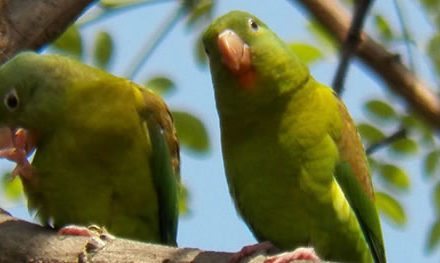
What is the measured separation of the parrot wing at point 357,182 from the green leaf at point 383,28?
2.07ft

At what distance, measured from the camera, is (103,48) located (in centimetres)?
421

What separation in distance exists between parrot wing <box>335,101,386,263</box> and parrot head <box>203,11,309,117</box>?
28 cm

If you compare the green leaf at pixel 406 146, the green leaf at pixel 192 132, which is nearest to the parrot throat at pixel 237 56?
the green leaf at pixel 192 132

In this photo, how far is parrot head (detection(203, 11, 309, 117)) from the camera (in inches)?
142

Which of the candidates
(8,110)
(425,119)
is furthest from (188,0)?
(425,119)

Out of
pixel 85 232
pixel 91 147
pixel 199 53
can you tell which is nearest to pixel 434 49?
pixel 199 53

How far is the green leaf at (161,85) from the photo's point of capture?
13.6ft

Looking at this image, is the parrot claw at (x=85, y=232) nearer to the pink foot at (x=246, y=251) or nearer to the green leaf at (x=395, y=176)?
the pink foot at (x=246, y=251)

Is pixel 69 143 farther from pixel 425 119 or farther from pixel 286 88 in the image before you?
pixel 425 119

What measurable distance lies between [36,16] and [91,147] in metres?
0.56

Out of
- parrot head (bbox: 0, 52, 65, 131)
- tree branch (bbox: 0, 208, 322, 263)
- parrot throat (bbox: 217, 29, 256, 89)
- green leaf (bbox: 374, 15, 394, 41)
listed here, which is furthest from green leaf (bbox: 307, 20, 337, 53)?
tree branch (bbox: 0, 208, 322, 263)

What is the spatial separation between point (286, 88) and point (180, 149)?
0.63 m

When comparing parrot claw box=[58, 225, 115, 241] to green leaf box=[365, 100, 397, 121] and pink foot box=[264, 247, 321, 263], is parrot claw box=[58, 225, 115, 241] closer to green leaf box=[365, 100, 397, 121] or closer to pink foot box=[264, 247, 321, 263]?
pink foot box=[264, 247, 321, 263]

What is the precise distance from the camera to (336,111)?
375 cm
